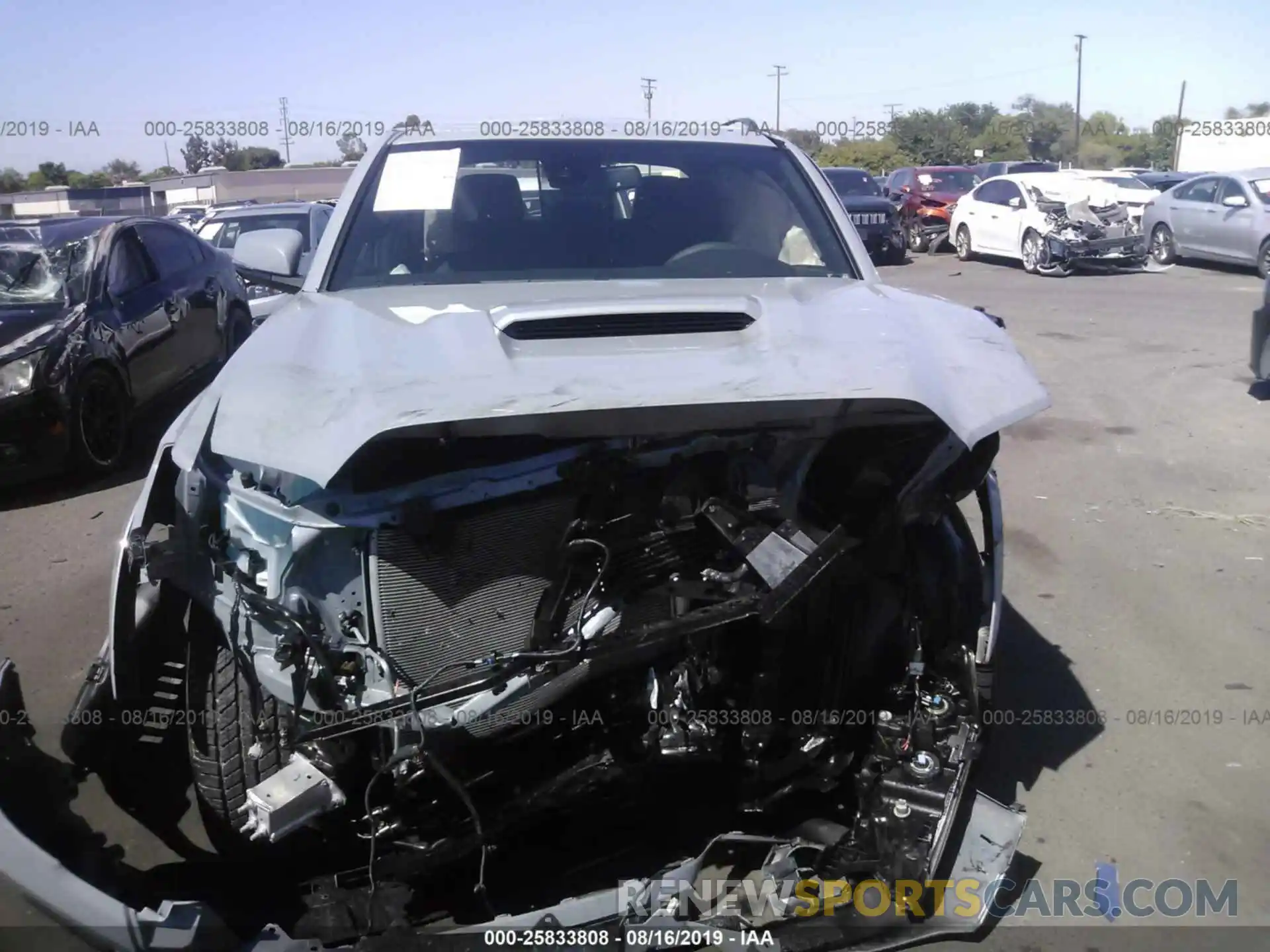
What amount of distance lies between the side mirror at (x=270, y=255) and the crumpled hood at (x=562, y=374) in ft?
3.64

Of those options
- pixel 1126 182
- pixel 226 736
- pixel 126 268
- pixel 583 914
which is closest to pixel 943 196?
pixel 1126 182

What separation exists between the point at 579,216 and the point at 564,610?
1770 millimetres

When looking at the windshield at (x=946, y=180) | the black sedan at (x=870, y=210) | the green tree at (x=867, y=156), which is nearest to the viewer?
the black sedan at (x=870, y=210)

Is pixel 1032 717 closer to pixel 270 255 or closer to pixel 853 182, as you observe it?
pixel 270 255

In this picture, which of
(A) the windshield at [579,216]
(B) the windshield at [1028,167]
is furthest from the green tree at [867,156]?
(A) the windshield at [579,216]

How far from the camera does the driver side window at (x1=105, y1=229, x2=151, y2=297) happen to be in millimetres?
7594

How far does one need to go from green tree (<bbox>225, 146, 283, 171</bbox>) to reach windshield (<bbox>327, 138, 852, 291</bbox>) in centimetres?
4370

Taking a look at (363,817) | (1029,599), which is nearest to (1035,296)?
(1029,599)

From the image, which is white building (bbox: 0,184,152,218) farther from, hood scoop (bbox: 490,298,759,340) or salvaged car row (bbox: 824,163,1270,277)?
hood scoop (bbox: 490,298,759,340)

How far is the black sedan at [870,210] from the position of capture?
16.5 m

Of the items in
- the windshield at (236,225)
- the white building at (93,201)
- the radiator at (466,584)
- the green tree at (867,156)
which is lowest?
the radiator at (466,584)

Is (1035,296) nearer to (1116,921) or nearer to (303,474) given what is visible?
(1116,921)

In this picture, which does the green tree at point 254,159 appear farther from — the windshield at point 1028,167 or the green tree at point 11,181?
the windshield at point 1028,167

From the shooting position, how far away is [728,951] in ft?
8.11
